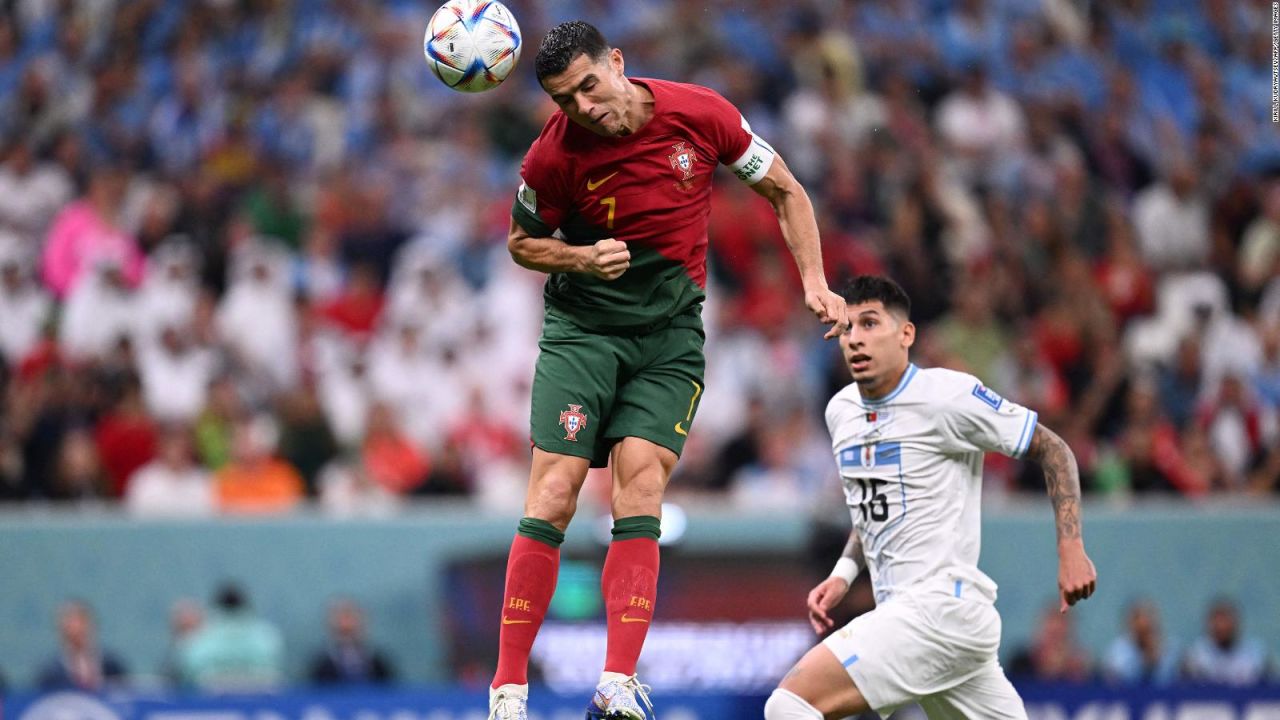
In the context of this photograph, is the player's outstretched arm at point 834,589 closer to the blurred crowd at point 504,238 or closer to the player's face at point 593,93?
the player's face at point 593,93

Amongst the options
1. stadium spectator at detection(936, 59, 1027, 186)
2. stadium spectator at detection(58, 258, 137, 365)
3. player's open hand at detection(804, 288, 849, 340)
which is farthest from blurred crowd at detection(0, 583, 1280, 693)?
player's open hand at detection(804, 288, 849, 340)

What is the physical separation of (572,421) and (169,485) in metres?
7.52

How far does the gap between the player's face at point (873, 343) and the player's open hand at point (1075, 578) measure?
4.05 ft

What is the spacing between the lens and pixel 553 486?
656cm

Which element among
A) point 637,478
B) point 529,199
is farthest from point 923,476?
point 529,199

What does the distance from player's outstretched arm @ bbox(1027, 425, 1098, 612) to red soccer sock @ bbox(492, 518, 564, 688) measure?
208cm

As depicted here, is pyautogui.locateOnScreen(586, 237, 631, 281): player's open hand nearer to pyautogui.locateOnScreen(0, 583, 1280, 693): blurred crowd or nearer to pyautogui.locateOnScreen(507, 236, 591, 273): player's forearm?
pyautogui.locateOnScreen(507, 236, 591, 273): player's forearm

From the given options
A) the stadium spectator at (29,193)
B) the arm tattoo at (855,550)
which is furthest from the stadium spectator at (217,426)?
the arm tattoo at (855,550)

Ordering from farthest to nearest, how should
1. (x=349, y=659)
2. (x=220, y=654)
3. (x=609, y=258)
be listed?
(x=349, y=659)
(x=220, y=654)
(x=609, y=258)

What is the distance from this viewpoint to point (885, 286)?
781 centimetres

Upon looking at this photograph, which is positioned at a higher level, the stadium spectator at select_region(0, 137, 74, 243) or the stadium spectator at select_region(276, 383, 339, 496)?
the stadium spectator at select_region(0, 137, 74, 243)

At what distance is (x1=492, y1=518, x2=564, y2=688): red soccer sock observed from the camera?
257 inches

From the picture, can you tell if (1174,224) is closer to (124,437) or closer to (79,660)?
(124,437)

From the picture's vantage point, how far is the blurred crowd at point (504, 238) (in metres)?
13.5
